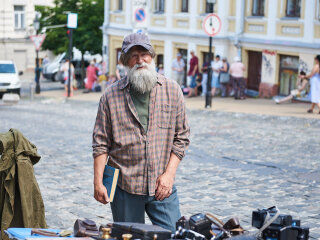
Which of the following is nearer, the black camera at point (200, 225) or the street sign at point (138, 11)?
the black camera at point (200, 225)

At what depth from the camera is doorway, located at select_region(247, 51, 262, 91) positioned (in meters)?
25.2

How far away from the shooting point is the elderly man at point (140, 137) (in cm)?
500

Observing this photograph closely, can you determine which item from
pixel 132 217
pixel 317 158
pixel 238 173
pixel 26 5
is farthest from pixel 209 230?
pixel 26 5

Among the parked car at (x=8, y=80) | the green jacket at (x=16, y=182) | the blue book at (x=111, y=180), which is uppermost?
the blue book at (x=111, y=180)

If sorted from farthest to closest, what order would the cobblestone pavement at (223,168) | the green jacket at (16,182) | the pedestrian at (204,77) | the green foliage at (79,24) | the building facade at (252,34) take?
1. the green foliage at (79,24)
2. the pedestrian at (204,77)
3. the building facade at (252,34)
4. the cobblestone pavement at (223,168)
5. the green jacket at (16,182)

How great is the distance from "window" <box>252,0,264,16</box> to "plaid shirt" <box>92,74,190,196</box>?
20370mm

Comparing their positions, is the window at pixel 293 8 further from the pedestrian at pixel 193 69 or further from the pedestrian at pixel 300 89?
the pedestrian at pixel 193 69

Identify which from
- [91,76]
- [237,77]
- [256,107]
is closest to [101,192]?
[256,107]

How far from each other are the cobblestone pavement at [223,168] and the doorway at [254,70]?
6285 millimetres

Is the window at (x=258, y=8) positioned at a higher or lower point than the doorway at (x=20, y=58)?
higher

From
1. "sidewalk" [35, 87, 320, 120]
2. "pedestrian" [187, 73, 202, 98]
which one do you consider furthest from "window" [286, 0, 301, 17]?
"pedestrian" [187, 73, 202, 98]

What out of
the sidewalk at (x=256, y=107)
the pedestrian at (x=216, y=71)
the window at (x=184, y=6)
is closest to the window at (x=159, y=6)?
the window at (x=184, y=6)

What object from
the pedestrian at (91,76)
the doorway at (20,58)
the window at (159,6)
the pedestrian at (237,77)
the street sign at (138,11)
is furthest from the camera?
the doorway at (20,58)

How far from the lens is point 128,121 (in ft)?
16.5
